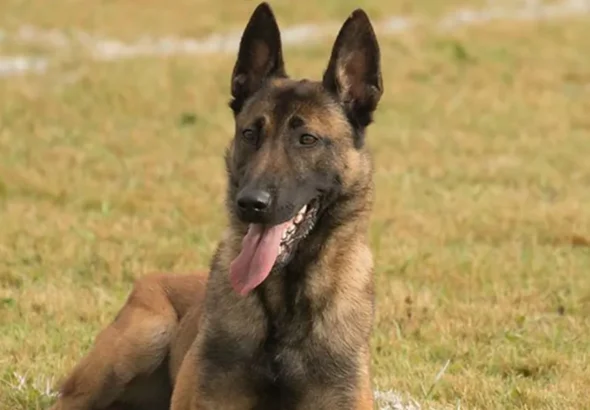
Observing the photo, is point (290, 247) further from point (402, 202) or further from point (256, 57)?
point (402, 202)

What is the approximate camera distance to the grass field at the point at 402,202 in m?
7.82

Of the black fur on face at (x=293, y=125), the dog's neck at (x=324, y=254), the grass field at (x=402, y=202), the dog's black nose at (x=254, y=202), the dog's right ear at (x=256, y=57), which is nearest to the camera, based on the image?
the dog's black nose at (x=254, y=202)

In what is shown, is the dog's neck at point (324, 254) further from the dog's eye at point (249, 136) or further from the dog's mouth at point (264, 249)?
the dog's eye at point (249, 136)

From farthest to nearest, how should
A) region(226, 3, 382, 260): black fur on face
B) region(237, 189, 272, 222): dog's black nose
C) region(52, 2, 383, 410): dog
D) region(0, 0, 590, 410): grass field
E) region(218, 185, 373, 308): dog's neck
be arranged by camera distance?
region(0, 0, 590, 410): grass field < region(218, 185, 373, 308): dog's neck < region(52, 2, 383, 410): dog < region(226, 3, 382, 260): black fur on face < region(237, 189, 272, 222): dog's black nose

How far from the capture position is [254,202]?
5602mm

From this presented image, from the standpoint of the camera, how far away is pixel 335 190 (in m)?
5.99

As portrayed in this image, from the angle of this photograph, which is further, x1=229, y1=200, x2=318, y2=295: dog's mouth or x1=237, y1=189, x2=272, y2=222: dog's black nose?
x1=229, y1=200, x2=318, y2=295: dog's mouth

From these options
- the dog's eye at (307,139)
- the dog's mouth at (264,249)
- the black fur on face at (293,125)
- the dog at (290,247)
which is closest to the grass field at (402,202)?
the dog at (290,247)

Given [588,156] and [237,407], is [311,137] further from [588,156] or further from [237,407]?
[588,156]

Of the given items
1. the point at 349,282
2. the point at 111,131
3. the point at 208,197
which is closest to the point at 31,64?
the point at 111,131

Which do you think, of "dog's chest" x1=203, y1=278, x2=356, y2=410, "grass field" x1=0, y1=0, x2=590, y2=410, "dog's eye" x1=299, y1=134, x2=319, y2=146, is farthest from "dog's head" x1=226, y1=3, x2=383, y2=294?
"grass field" x1=0, y1=0, x2=590, y2=410

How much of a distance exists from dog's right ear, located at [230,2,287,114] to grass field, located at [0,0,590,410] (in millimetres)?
1908

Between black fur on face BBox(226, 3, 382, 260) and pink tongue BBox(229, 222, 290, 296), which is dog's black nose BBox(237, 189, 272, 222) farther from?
pink tongue BBox(229, 222, 290, 296)

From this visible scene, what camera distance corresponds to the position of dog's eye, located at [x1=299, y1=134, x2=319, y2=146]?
5.91 metres
